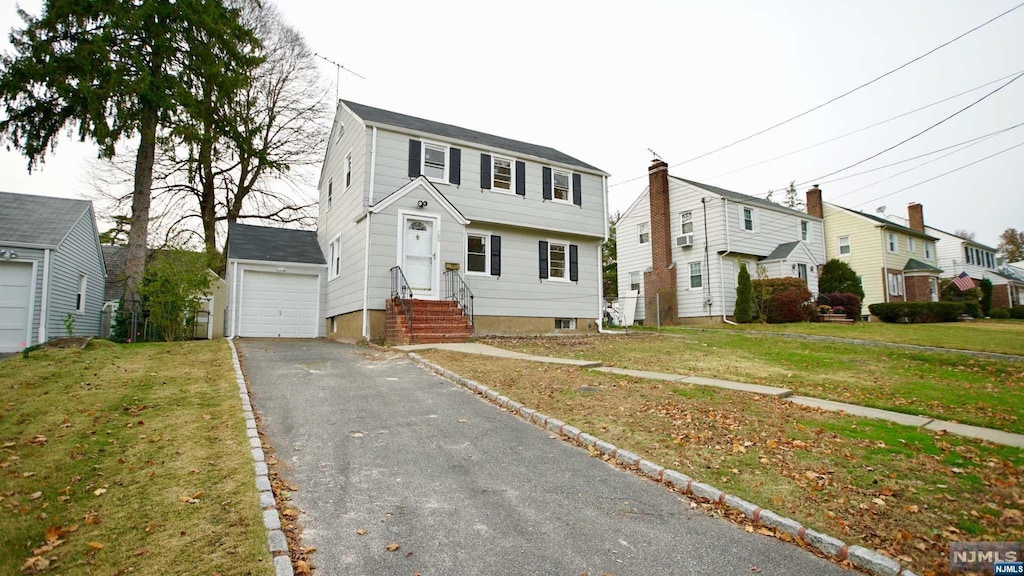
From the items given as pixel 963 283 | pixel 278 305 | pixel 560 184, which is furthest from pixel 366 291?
pixel 963 283

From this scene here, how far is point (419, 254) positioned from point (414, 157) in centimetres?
331

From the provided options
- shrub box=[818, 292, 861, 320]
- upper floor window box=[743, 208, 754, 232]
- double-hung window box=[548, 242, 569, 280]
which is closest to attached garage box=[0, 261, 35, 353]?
double-hung window box=[548, 242, 569, 280]

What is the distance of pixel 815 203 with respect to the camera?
30.6m

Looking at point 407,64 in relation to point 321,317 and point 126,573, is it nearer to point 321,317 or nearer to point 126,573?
point 321,317

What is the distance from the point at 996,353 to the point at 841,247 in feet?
66.3

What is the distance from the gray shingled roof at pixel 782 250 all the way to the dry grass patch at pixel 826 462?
19725 mm

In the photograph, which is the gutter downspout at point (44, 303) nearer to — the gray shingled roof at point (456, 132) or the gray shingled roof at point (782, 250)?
the gray shingled roof at point (456, 132)

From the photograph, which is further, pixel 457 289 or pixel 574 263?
pixel 574 263

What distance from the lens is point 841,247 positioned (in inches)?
1188

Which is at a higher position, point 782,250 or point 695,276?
point 782,250

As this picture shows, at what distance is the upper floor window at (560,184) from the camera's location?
19.0m

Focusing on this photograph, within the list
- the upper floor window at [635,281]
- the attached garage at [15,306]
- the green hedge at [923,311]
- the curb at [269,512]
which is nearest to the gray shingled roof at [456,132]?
the upper floor window at [635,281]

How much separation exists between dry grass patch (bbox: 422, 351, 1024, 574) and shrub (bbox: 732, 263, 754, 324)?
15.6 m

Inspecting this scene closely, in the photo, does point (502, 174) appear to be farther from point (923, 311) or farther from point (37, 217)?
point (923, 311)
